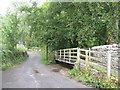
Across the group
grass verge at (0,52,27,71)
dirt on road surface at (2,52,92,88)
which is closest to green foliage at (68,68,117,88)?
dirt on road surface at (2,52,92,88)

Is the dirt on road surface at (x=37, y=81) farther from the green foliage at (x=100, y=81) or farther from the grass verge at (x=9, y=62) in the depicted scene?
the grass verge at (x=9, y=62)

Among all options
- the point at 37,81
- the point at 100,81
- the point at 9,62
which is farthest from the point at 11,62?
the point at 100,81

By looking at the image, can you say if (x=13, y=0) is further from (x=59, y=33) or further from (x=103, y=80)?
(x=103, y=80)

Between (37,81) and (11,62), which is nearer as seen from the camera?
(37,81)

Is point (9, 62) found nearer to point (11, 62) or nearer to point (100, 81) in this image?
point (11, 62)

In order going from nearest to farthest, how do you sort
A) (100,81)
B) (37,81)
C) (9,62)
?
(100,81), (37,81), (9,62)

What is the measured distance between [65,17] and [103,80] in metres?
8.53

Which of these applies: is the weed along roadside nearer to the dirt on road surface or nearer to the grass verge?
the grass verge

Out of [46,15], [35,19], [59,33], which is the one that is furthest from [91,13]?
[35,19]

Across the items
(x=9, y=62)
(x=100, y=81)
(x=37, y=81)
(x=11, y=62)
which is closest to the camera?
(x=100, y=81)

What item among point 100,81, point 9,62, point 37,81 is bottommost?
point 37,81

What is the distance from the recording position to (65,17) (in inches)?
503

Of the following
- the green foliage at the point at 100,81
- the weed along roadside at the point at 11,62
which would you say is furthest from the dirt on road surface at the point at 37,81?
the weed along roadside at the point at 11,62

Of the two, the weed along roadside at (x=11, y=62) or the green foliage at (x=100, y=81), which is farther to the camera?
the weed along roadside at (x=11, y=62)
